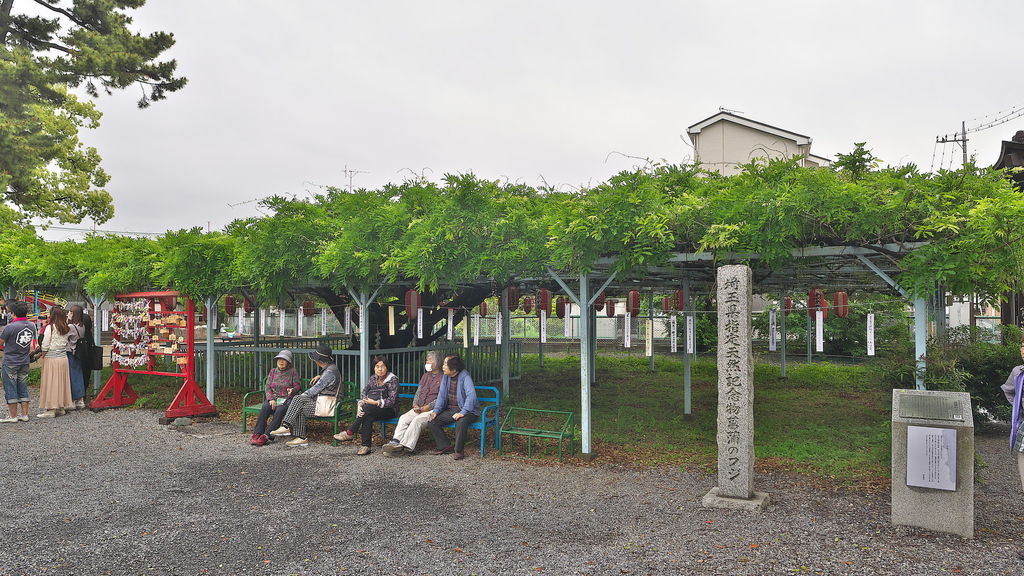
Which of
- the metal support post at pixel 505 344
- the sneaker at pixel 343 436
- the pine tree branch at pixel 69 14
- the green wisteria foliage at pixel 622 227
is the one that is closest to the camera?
the green wisteria foliage at pixel 622 227

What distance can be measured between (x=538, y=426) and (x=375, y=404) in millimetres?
2991

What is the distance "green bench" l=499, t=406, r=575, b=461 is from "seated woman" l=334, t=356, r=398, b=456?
1498 millimetres

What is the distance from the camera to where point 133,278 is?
38.0 feet

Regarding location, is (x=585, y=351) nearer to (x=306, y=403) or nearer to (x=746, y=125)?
(x=306, y=403)

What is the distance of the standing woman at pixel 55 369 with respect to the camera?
1105cm

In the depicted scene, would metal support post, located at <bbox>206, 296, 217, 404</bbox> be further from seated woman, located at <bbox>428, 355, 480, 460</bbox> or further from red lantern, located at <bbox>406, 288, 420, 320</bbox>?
seated woman, located at <bbox>428, 355, 480, 460</bbox>

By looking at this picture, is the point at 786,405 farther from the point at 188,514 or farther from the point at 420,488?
the point at 188,514

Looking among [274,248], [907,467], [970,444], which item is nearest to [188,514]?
[274,248]

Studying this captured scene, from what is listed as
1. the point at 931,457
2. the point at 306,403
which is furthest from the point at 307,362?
the point at 931,457

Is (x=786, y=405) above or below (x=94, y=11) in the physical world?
below

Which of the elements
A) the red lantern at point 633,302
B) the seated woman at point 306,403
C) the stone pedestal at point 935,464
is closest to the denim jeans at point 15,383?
the seated woman at point 306,403

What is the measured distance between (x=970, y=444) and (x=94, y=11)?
21068 mm

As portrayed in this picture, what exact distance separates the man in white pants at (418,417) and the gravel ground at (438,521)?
26 centimetres

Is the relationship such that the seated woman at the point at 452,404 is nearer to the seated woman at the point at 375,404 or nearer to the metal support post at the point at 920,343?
the seated woman at the point at 375,404
